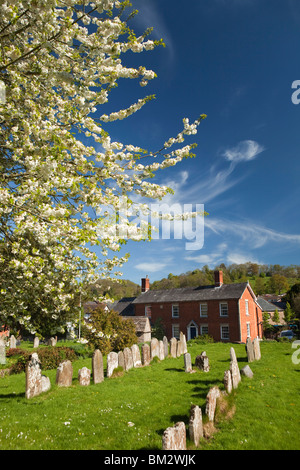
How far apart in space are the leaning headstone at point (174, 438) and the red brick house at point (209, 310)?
31.7m

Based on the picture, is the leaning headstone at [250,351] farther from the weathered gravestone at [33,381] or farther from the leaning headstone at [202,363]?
the weathered gravestone at [33,381]

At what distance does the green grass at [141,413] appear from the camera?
6793 mm

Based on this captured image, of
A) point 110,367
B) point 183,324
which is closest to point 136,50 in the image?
point 110,367

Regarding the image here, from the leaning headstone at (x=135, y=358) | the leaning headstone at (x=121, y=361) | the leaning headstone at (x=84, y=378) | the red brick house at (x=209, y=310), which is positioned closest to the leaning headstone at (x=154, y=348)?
the leaning headstone at (x=135, y=358)

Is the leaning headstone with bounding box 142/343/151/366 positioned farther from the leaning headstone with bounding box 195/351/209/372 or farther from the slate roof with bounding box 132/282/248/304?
the slate roof with bounding box 132/282/248/304

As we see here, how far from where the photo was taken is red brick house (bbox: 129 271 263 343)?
119 ft

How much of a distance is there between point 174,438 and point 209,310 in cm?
3424

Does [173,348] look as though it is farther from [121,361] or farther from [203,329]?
[203,329]

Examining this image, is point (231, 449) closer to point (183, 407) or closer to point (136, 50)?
point (183, 407)

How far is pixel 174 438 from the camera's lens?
566 cm

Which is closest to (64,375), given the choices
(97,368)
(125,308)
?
(97,368)

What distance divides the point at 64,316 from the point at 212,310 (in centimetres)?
3271

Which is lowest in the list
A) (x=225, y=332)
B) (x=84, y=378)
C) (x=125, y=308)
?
(x=84, y=378)
